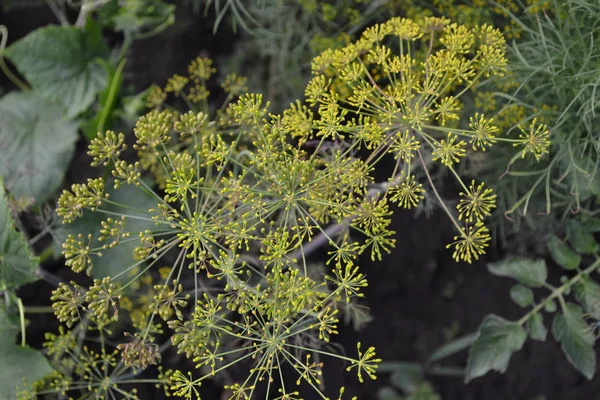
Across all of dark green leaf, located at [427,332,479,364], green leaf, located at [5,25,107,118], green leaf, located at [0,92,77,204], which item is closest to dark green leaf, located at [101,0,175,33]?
green leaf, located at [5,25,107,118]

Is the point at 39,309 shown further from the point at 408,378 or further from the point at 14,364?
the point at 408,378

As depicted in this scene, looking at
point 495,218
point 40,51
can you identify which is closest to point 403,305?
point 495,218

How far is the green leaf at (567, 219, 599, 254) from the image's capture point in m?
1.26

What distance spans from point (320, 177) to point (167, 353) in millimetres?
1031

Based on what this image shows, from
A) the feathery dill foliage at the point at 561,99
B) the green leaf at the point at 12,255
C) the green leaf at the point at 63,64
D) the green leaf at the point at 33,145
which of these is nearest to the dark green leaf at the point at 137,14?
the green leaf at the point at 63,64

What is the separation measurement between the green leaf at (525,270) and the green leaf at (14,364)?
3.09ft

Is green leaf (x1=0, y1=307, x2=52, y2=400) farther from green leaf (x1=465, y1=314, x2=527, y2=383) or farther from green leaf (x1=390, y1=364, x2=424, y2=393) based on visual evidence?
green leaf (x1=390, y1=364, x2=424, y2=393)

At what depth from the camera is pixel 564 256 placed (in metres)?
1.27

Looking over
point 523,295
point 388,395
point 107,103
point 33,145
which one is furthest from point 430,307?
point 33,145

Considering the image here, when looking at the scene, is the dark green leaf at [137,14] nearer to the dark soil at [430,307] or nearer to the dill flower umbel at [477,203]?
the dark soil at [430,307]

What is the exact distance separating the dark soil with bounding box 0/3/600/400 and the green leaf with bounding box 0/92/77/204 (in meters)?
0.31

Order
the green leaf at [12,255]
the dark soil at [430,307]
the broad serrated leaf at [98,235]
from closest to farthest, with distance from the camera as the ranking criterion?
the green leaf at [12,255] → the broad serrated leaf at [98,235] → the dark soil at [430,307]

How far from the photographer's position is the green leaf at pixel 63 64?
4.71 feet

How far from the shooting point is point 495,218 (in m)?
1.57
